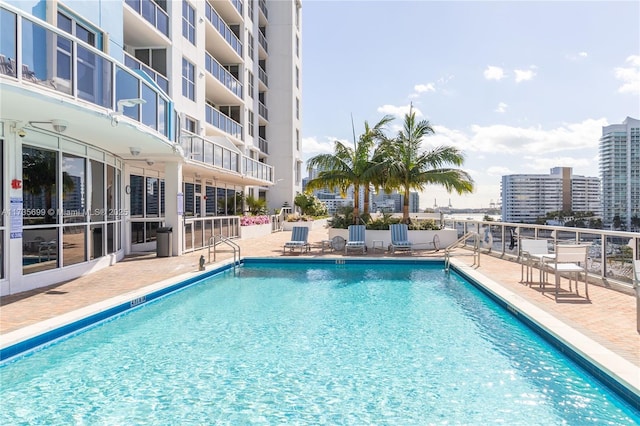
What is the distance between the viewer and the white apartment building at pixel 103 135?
6703mm

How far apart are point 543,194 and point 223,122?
180 ft

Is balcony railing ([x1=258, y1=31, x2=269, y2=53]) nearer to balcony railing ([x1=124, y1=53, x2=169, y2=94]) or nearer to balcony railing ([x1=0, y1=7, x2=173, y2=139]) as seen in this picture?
balcony railing ([x1=124, y1=53, x2=169, y2=94])

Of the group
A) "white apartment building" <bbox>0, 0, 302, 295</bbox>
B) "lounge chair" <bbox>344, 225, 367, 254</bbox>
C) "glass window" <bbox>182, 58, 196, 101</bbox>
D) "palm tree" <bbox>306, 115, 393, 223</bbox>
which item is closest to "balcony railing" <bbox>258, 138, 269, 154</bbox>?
"white apartment building" <bbox>0, 0, 302, 295</bbox>

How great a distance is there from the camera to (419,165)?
17.0 m

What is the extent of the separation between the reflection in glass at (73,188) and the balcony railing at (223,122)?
40.0 ft

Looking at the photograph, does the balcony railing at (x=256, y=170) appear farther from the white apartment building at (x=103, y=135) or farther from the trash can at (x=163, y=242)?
the trash can at (x=163, y=242)

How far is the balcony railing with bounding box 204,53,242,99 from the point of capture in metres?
21.6

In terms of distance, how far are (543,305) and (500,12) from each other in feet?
41.3

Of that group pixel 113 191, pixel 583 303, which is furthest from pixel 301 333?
pixel 113 191

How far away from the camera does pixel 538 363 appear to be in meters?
5.16

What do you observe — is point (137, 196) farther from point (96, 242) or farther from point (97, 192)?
point (96, 242)

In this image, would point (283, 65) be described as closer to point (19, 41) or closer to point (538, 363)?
point (19, 41)

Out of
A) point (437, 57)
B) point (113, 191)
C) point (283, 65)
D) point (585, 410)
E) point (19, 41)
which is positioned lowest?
point (585, 410)

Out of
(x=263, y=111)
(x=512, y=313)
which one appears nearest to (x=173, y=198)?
(x=512, y=313)
